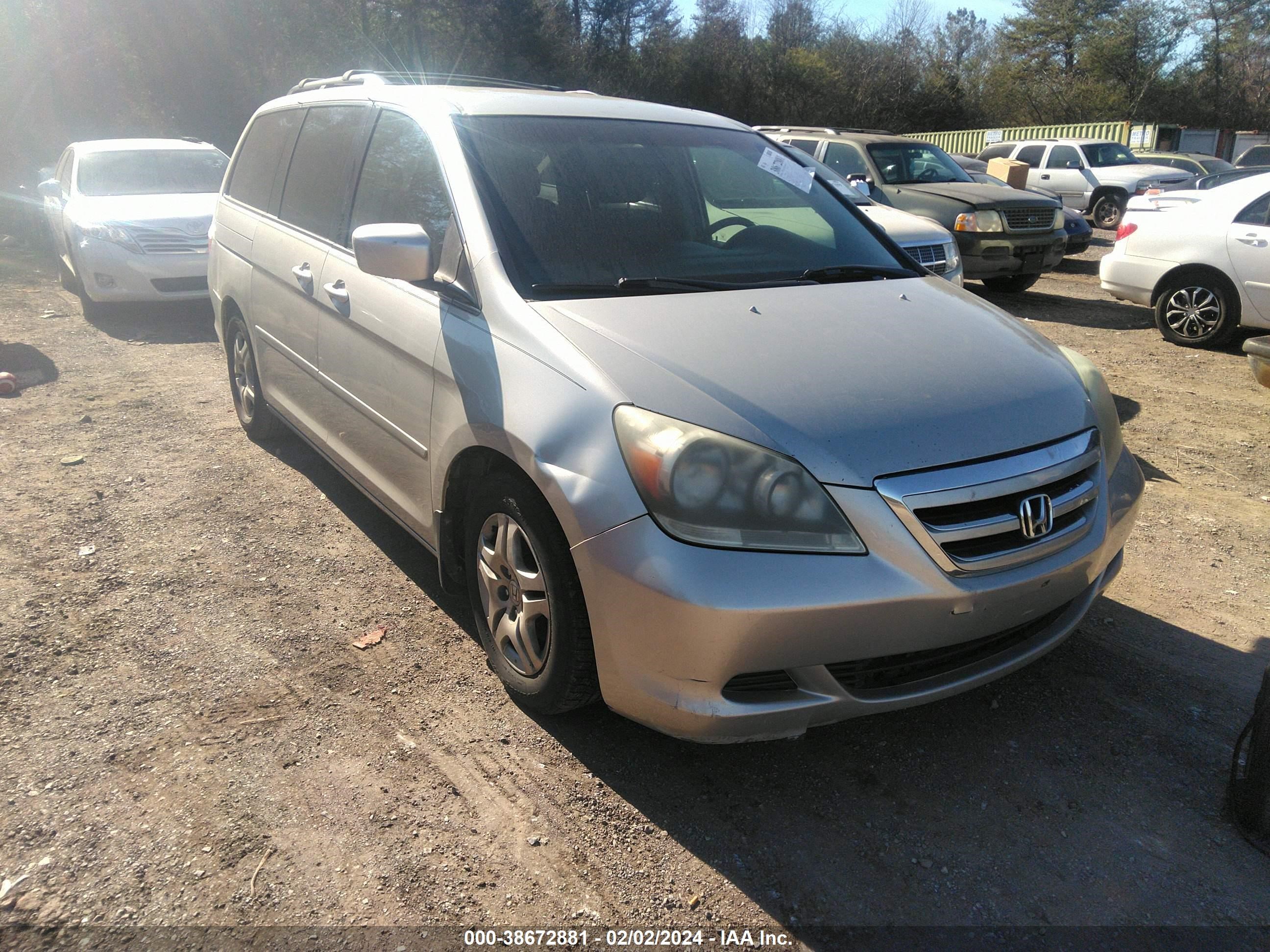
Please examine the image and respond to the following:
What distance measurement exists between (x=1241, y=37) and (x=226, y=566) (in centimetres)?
4631

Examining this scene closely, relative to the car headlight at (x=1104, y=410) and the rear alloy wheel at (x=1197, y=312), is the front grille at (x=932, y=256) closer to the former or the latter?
the rear alloy wheel at (x=1197, y=312)

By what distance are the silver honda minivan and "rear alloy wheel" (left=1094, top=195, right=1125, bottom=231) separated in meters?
16.7

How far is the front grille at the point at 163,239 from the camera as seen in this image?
9.27 meters

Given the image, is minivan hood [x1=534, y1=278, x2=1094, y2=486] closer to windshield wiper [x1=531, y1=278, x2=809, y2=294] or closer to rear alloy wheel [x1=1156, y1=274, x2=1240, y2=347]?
windshield wiper [x1=531, y1=278, x2=809, y2=294]

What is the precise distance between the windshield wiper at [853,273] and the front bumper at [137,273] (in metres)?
7.72

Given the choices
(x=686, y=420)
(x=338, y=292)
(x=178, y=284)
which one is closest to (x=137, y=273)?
(x=178, y=284)

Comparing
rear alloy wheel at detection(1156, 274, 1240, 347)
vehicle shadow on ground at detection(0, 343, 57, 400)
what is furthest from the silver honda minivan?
rear alloy wheel at detection(1156, 274, 1240, 347)

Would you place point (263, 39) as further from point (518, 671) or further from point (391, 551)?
point (518, 671)

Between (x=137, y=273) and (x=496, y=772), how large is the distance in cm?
830

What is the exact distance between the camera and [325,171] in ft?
13.9

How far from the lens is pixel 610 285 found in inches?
121

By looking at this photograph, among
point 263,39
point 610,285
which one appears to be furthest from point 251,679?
point 263,39

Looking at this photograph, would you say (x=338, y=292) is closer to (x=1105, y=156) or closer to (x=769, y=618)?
(x=769, y=618)

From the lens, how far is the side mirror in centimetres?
303
